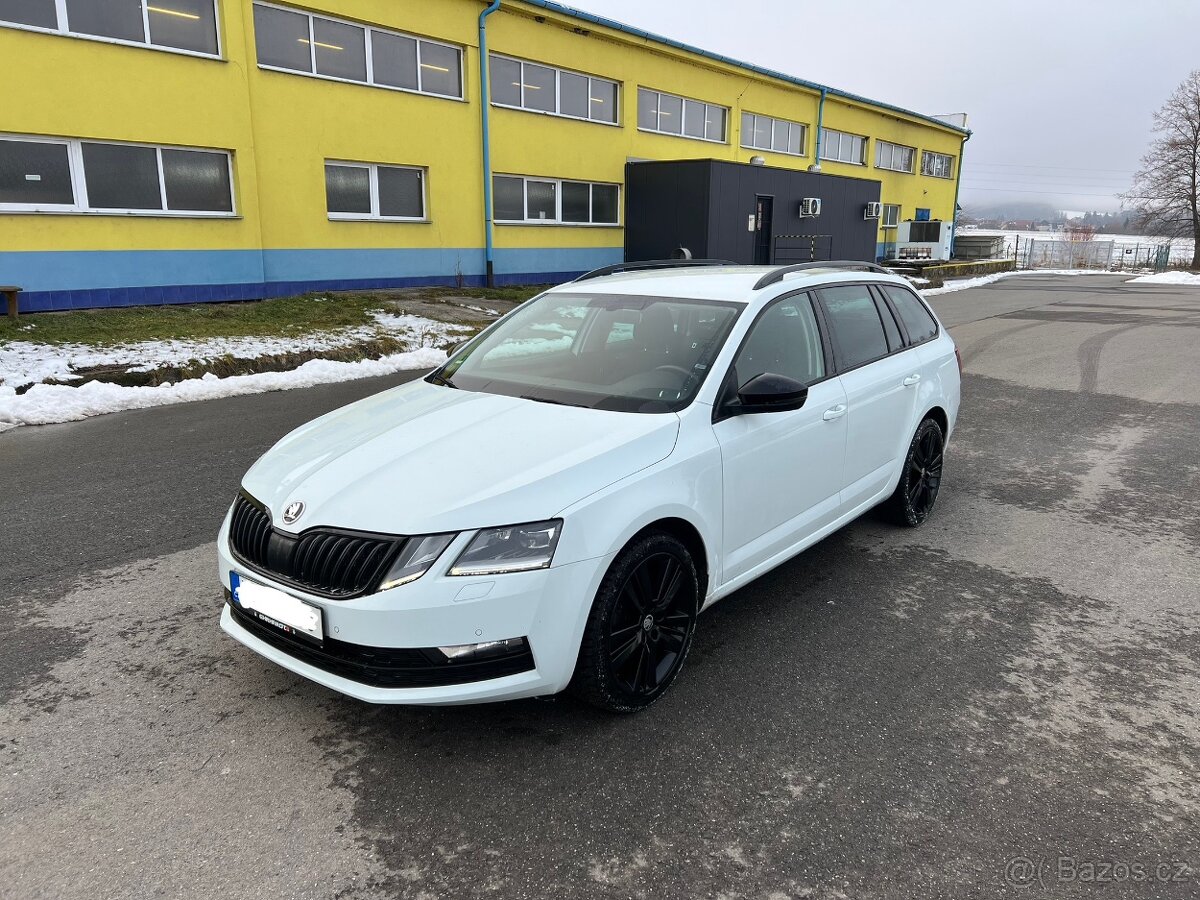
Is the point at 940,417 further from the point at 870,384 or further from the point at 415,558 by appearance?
the point at 415,558

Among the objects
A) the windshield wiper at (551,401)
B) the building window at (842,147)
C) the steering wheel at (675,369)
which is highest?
the building window at (842,147)

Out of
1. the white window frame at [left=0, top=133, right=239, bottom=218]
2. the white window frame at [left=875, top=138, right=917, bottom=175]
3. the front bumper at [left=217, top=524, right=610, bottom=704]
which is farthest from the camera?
the white window frame at [left=875, top=138, right=917, bottom=175]

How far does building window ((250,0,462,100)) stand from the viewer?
50.6ft

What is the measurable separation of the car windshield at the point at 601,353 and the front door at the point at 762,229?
1942cm

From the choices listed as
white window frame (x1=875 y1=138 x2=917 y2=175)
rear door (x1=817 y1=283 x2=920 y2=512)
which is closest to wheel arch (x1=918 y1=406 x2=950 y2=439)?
rear door (x1=817 y1=283 x2=920 y2=512)

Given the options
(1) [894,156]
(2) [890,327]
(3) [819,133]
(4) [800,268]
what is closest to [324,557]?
(4) [800,268]

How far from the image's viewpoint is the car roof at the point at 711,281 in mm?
4164

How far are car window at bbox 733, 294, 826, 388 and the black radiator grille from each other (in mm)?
1769

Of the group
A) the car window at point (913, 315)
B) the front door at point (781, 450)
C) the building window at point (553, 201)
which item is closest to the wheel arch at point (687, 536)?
the front door at point (781, 450)

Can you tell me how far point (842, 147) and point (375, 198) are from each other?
2161 centimetres

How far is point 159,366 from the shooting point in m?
10.1

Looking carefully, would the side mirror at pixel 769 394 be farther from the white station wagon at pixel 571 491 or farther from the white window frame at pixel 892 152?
the white window frame at pixel 892 152

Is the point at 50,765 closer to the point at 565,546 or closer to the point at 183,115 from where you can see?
the point at 565,546

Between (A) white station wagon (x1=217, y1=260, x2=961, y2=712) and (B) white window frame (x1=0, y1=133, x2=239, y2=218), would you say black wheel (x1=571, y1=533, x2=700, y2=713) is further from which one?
(B) white window frame (x1=0, y1=133, x2=239, y2=218)
